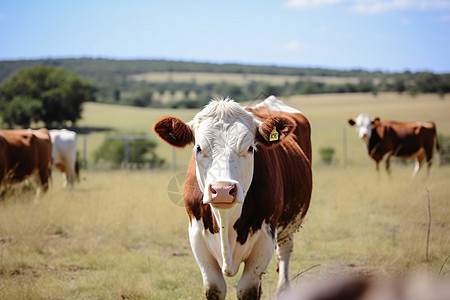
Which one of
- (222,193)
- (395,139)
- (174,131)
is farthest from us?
(395,139)

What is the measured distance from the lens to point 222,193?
3.26 m

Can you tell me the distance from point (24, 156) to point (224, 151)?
7.25m

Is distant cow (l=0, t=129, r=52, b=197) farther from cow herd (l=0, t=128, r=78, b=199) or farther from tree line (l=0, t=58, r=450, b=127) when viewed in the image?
tree line (l=0, t=58, r=450, b=127)

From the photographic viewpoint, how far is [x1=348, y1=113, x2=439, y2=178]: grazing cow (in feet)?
50.6

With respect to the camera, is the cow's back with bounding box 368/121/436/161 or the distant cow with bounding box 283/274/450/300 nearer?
the distant cow with bounding box 283/274/450/300

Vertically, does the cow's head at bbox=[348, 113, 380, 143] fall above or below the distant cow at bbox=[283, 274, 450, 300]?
below

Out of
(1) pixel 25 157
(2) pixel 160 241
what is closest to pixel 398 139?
(2) pixel 160 241

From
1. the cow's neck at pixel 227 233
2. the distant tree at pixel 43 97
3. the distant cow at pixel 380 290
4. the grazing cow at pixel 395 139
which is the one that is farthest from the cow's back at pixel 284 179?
the distant tree at pixel 43 97

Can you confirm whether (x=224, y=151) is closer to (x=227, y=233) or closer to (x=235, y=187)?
(x=235, y=187)

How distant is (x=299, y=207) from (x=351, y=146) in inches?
1082

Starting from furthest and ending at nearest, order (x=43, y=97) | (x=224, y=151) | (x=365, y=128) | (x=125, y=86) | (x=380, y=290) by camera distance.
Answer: (x=125, y=86) → (x=43, y=97) → (x=365, y=128) → (x=224, y=151) → (x=380, y=290)

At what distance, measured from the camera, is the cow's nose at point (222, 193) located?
3260 millimetres

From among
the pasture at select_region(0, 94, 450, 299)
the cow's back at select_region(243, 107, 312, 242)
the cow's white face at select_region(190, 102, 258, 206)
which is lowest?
the pasture at select_region(0, 94, 450, 299)

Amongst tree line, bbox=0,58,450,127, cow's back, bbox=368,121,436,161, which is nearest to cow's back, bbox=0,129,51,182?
tree line, bbox=0,58,450,127
